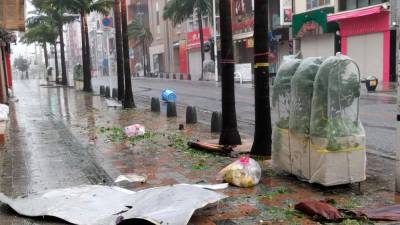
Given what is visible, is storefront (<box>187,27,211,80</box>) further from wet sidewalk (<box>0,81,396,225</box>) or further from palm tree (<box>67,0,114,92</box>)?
wet sidewalk (<box>0,81,396,225</box>)

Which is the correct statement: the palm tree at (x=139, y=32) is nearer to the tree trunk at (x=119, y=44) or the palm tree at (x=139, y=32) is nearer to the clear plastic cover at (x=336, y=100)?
the tree trunk at (x=119, y=44)

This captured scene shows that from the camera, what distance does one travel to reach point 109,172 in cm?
826

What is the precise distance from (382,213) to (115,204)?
2.94 m

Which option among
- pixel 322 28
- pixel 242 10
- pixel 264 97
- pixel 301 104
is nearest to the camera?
pixel 301 104

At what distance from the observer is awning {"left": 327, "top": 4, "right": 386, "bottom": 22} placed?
2942 cm

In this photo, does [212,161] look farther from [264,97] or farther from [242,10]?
[242,10]

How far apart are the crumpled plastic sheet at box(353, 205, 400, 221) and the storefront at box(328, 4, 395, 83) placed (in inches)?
991

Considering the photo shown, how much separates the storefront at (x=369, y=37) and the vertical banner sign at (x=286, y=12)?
610cm

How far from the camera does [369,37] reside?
31.8 m

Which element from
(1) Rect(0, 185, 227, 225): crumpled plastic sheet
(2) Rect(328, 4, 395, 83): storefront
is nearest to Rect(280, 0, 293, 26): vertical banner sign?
(2) Rect(328, 4, 395, 83): storefront

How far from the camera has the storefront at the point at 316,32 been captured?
35531mm

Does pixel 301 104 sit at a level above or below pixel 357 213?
above

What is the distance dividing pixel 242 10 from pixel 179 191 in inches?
1805

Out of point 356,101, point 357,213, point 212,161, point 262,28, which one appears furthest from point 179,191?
point 262,28
